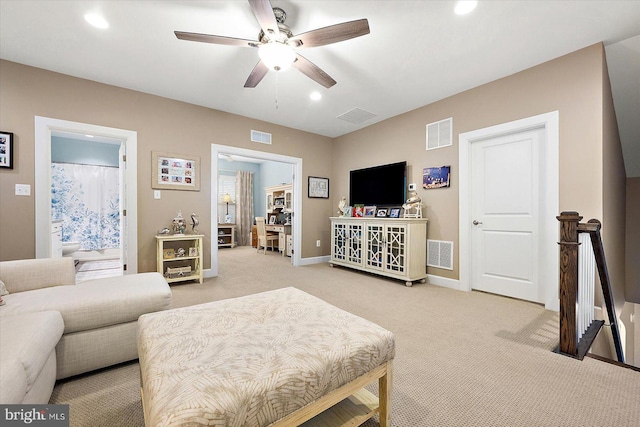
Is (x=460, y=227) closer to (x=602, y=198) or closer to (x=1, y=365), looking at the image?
(x=602, y=198)

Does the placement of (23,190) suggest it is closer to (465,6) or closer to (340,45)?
(340,45)

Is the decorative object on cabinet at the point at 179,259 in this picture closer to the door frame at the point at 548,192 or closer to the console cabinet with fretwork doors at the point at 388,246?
the console cabinet with fretwork doors at the point at 388,246

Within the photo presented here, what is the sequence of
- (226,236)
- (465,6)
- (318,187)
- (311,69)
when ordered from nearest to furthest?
(465,6)
(311,69)
(318,187)
(226,236)

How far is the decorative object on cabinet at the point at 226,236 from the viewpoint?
7.36 metres

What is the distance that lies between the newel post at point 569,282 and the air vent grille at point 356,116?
2933mm

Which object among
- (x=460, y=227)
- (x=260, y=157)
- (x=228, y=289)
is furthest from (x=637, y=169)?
(x=228, y=289)

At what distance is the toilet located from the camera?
4.97 m

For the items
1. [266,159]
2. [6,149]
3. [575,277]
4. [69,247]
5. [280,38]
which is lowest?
[69,247]

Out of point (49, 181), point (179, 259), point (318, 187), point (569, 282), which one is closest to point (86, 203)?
point (49, 181)

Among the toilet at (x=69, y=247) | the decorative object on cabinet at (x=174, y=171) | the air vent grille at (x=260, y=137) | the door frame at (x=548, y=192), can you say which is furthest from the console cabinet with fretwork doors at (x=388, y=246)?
the toilet at (x=69, y=247)

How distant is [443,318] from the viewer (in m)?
2.39

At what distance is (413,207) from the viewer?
371 centimetres

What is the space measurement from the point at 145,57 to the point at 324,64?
185 centimetres

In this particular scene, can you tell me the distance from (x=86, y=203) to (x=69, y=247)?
1.07 m
